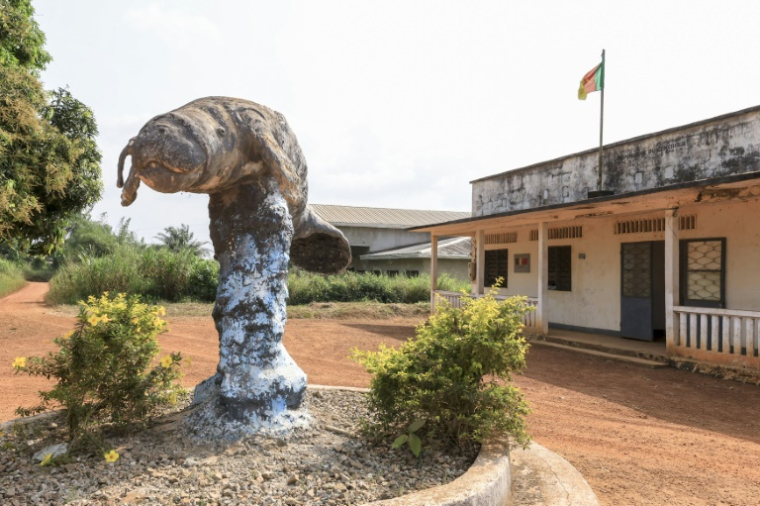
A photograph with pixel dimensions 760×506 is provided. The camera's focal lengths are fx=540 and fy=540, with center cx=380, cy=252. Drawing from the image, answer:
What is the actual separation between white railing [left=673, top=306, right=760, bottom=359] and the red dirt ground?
572mm

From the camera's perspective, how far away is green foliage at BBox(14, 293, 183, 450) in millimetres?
3234

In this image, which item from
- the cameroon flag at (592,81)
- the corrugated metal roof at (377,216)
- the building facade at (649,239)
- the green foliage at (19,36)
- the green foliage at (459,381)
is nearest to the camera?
the green foliage at (459,381)

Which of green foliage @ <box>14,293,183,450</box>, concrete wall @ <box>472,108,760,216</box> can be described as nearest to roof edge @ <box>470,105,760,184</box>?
concrete wall @ <box>472,108,760,216</box>

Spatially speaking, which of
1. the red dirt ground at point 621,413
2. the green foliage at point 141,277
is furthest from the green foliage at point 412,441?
the green foliage at point 141,277

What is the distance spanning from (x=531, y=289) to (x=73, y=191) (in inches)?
419

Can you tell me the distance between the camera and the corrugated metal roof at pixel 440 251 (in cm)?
2405

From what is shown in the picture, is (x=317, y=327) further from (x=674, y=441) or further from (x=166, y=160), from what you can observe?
(x=166, y=160)

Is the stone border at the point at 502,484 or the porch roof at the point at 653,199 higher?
the porch roof at the point at 653,199

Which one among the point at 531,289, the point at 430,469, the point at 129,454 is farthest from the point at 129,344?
the point at 531,289

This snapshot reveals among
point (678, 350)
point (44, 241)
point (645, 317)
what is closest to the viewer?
point (678, 350)

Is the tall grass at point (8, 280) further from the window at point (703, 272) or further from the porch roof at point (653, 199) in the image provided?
the window at point (703, 272)

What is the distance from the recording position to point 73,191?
9492mm

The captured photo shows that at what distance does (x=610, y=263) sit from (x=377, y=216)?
60.4 ft

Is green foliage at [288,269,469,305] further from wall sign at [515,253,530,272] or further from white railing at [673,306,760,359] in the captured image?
white railing at [673,306,760,359]
